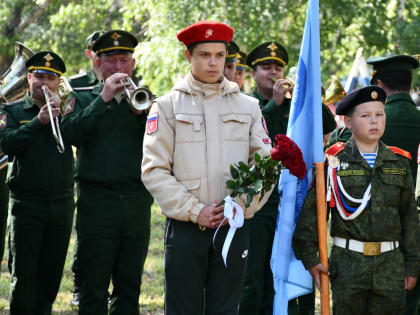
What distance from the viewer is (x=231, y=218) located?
4.52 m

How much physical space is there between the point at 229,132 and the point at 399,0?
14.0 metres

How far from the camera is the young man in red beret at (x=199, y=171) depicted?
470 centimetres

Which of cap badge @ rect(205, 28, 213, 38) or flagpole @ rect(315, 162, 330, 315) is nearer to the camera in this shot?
cap badge @ rect(205, 28, 213, 38)

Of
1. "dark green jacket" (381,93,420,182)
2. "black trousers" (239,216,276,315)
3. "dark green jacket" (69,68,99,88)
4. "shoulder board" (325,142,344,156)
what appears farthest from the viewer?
"dark green jacket" (69,68,99,88)

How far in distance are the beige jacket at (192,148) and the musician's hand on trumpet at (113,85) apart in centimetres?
94

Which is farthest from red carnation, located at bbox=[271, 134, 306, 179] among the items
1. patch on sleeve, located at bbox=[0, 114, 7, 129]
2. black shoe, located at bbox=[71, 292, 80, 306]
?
black shoe, located at bbox=[71, 292, 80, 306]

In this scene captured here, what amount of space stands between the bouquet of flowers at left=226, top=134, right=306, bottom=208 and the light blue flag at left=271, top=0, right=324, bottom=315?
59 centimetres

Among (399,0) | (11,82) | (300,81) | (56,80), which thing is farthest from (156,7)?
(300,81)

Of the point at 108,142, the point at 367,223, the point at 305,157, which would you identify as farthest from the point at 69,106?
the point at 367,223

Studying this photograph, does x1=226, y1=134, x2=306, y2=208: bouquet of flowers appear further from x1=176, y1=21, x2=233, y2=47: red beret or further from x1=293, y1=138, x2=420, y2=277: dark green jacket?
x1=176, y1=21, x2=233, y2=47: red beret

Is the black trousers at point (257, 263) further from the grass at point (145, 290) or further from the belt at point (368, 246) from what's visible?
the belt at point (368, 246)

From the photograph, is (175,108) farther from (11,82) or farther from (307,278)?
(11,82)

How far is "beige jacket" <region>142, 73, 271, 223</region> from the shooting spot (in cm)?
468

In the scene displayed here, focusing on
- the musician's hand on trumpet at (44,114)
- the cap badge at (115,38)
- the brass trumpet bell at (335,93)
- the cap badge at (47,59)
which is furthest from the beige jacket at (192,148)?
the brass trumpet bell at (335,93)
